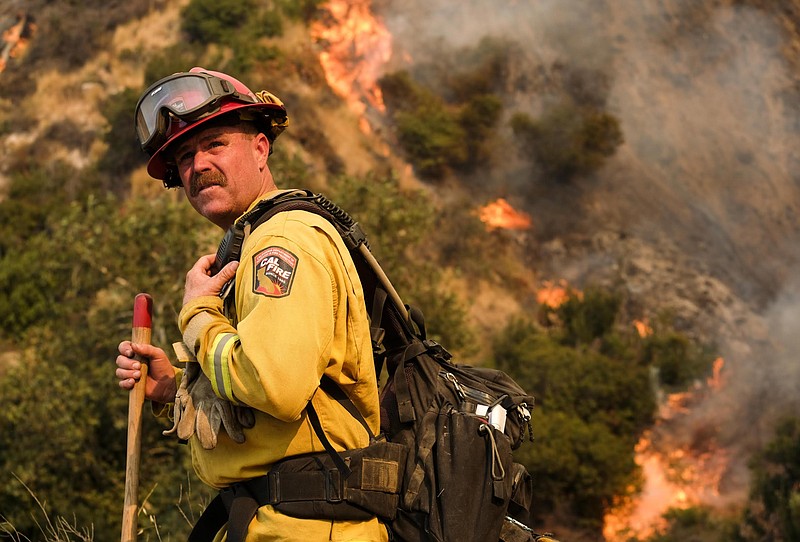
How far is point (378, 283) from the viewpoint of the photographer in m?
3.41

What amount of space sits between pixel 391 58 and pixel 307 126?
20.0 ft

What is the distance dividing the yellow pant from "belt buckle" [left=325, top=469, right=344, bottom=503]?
7cm

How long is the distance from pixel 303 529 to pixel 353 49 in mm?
40095

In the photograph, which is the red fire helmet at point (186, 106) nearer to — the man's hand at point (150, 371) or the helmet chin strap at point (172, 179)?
the helmet chin strap at point (172, 179)

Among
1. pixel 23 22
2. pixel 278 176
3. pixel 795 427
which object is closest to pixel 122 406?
pixel 278 176

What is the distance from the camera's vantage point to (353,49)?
41969 mm

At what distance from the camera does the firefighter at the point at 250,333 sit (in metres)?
2.85

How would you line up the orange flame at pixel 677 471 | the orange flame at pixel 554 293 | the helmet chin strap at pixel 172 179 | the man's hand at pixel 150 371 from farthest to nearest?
the orange flame at pixel 554 293 < the orange flame at pixel 677 471 < the helmet chin strap at pixel 172 179 < the man's hand at pixel 150 371

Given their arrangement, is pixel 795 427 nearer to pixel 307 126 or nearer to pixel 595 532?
pixel 595 532

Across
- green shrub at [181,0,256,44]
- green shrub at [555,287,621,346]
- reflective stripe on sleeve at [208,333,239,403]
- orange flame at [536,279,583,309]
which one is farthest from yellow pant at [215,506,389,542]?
green shrub at [181,0,256,44]

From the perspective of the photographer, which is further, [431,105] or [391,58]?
[391,58]

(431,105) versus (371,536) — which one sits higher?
(431,105)

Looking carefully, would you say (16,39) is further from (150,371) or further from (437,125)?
(150,371)

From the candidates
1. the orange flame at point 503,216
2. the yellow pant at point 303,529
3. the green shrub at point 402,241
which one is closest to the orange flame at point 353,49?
the orange flame at point 503,216
